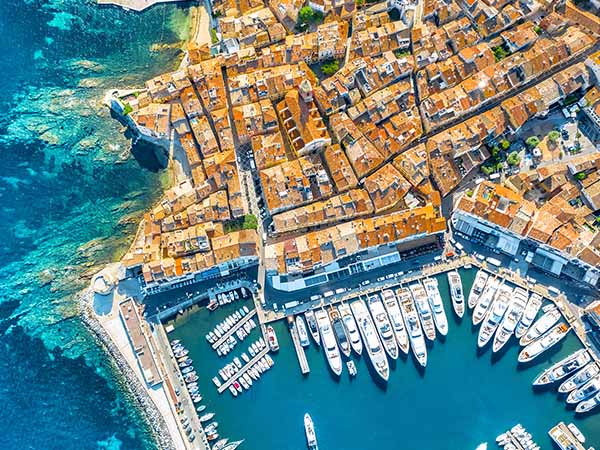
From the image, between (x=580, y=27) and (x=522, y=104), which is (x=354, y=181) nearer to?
(x=522, y=104)

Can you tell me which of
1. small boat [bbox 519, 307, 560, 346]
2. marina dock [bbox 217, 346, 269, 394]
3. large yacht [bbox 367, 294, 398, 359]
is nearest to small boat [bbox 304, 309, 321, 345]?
marina dock [bbox 217, 346, 269, 394]

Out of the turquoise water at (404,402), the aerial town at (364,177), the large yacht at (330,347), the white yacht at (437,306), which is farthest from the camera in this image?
the white yacht at (437,306)

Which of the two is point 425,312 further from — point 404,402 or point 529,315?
point 529,315

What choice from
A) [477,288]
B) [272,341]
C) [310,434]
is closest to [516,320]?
[477,288]

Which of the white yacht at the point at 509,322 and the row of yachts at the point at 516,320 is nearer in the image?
the row of yachts at the point at 516,320

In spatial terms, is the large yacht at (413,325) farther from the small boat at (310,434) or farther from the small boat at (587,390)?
the small boat at (587,390)

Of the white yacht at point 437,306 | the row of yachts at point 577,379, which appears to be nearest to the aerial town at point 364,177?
the white yacht at point 437,306

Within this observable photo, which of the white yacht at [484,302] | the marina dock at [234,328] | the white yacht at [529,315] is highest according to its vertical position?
the marina dock at [234,328]

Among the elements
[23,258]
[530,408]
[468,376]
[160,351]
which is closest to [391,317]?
[468,376]
